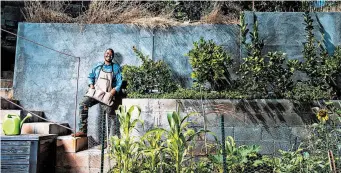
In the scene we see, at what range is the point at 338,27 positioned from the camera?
5.89 meters

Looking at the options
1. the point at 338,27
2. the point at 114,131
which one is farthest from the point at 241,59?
the point at 114,131

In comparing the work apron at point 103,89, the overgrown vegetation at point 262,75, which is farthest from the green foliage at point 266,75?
the work apron at point 103,89

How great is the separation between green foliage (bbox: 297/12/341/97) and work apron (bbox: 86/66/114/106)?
3.47 meters

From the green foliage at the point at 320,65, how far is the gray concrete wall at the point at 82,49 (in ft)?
2.11

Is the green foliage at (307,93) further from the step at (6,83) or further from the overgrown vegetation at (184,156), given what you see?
the step at (6,83)

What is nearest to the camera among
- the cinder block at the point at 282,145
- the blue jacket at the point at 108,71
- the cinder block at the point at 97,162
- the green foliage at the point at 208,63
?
the cinder block at the point at 97,162

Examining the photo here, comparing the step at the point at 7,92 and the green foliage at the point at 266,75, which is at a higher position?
the green foliage at the point at 266,75

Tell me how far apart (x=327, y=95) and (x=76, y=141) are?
4215mm

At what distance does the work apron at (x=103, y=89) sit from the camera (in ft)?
18.1

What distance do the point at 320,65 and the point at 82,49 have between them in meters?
4.70

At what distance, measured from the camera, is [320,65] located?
5465 millimetres

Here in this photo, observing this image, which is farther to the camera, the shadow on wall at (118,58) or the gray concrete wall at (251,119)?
the shadow on wall at (118,58)

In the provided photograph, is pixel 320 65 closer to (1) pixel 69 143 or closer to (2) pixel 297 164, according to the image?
(2) pixel 297 164

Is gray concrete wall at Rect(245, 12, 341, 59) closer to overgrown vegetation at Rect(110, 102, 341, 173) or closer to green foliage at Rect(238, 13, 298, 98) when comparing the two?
green foliage at Rect(238, 13, 298, 98)
